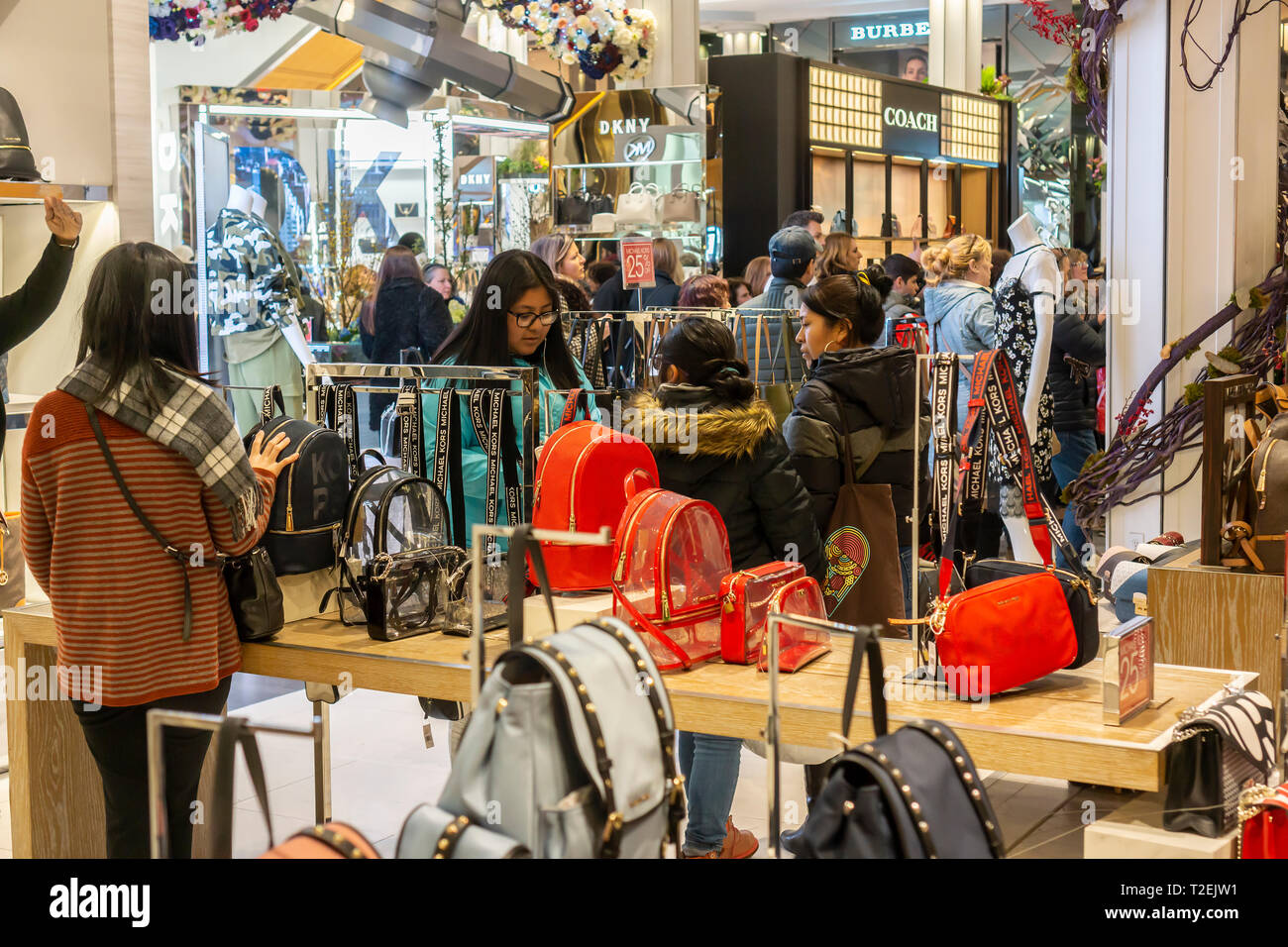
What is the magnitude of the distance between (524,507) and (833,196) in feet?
32.2

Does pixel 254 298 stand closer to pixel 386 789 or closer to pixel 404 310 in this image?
pixel 404 310

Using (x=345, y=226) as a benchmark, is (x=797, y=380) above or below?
below

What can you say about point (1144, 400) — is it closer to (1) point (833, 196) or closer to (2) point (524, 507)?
(2) point (524, 507)

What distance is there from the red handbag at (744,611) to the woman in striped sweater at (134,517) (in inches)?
36.1

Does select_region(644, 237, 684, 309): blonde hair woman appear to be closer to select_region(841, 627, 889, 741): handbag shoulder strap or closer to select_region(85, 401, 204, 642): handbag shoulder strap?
select_region(85, 401, 204, 642): handbag shoulder strap

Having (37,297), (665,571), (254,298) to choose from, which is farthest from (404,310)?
(665,571)

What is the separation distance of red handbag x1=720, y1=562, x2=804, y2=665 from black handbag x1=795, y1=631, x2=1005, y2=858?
921mm

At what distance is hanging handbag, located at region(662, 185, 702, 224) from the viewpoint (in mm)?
9555

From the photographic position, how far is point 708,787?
3.18m

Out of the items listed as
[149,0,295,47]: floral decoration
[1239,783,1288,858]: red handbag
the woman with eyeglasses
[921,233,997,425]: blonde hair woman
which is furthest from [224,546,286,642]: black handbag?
[149,0,295,47]: floral decoration

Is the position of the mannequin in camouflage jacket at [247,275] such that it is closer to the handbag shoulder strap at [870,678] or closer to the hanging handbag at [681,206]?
the hanging handbag at [681,206]
